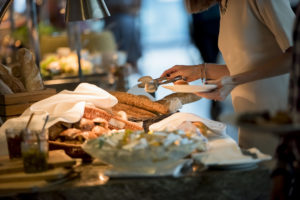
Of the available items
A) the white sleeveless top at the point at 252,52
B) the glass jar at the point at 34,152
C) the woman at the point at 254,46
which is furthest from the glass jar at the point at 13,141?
the white sleeveless top at the point at 252,52

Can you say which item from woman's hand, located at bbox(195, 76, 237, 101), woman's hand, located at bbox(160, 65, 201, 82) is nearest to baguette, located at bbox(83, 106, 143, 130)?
woman's hand, located at bbox(195, 76, 237, 101)

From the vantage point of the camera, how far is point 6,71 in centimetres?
338

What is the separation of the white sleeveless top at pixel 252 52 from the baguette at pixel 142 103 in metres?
0.49

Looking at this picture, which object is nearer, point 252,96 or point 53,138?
point 53,138

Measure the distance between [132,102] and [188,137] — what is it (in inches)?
45.9

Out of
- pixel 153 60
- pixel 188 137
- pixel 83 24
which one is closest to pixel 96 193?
pixel 188 137

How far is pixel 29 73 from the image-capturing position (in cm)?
341

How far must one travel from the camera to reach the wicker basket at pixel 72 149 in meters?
2.49

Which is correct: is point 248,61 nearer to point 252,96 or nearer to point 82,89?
point 252,96

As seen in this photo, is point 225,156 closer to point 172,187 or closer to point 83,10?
point 172,187

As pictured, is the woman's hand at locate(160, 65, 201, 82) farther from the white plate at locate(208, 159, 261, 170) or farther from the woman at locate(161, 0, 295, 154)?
the white plate at locate(208, 159, 261, 170)

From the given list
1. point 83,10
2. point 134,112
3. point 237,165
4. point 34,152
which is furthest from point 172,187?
point 83,10

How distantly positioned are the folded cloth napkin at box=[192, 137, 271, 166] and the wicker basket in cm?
55

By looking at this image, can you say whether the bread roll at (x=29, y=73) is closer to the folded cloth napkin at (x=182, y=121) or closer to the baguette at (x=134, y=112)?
the baguette at (x=134, y=112)
